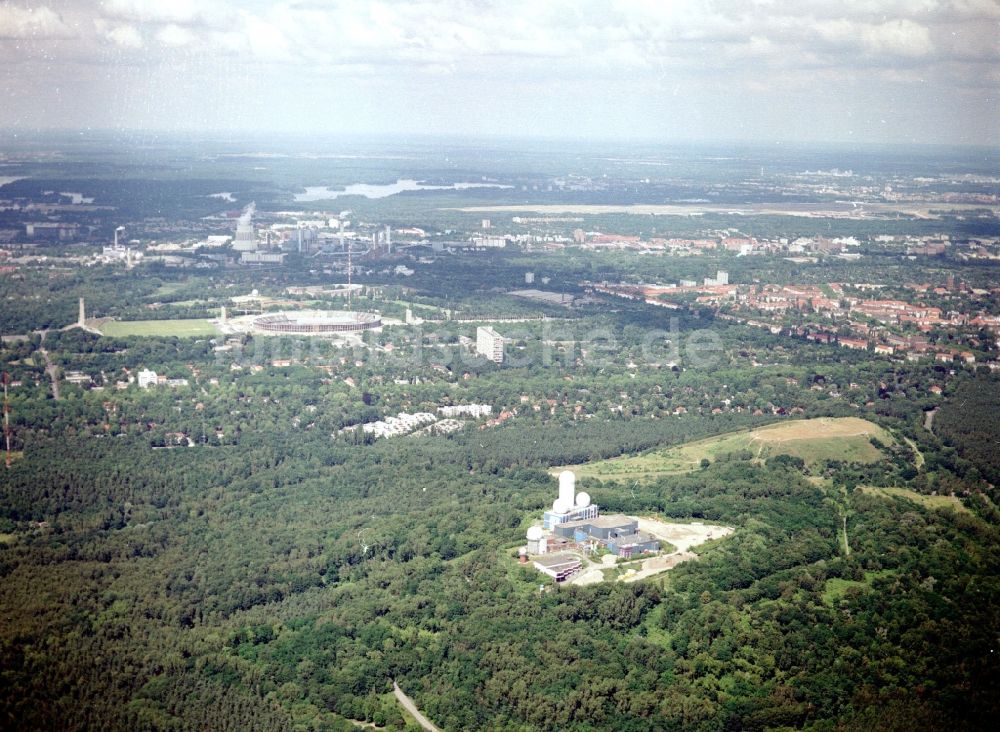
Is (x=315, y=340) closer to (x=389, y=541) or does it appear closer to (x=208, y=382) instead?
(x=208, y=382)

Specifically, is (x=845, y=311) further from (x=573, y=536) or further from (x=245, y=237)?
(x=245, y=237)

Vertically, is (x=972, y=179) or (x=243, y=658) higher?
(x=972, y=179)

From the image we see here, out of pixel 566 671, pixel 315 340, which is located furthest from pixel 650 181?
pixel 566 671

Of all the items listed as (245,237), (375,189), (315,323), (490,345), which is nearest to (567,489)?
(490,345)

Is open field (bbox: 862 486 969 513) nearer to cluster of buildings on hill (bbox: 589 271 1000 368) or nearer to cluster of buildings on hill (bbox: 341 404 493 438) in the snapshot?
cluster of buildings on hill (bbox: 341 404 493 438)

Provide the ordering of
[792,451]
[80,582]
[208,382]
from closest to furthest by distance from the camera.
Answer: [80,582] → [792,451] → [208,382]

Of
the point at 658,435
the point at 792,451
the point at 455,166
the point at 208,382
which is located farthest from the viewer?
the point at 455,166
